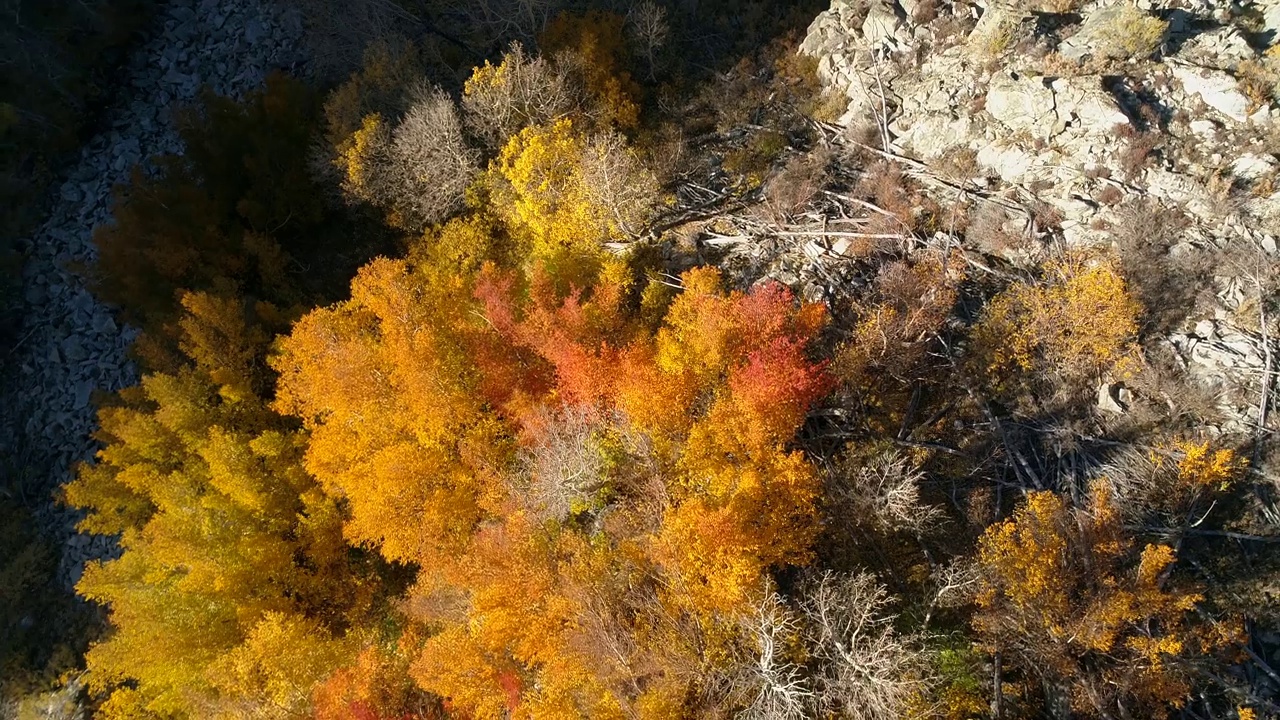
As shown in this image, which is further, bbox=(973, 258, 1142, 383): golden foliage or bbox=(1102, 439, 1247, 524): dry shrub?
bbox=(973, 258, 1142, 383): golden foliage

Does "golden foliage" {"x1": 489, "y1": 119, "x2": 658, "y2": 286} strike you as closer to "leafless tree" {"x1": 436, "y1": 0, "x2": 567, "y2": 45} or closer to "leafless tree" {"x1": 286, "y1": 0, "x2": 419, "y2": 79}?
"leafless tree" {"x1": 436, "y1": 0, "x2": 567, "y2": 45}

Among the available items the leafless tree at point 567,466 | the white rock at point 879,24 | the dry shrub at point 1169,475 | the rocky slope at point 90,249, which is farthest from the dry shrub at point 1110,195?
the rocky slope at point 90,249

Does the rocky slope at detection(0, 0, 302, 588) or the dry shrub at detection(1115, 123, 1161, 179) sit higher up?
the rocky slope at detection(0, 0, 302, 588)

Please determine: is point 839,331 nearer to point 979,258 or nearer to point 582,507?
point 979,258

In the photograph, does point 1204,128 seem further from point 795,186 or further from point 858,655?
point 858,655

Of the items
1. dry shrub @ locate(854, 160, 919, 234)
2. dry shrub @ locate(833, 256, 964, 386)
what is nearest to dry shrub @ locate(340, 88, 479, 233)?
dry shrub @ locate(854, 160, 919, 234)

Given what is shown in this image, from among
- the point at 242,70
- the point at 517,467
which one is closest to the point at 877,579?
the point at 517,467

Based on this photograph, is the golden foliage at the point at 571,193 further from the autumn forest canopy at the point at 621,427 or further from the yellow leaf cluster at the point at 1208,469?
the yellow leaf cluster at the point at 1208,469
